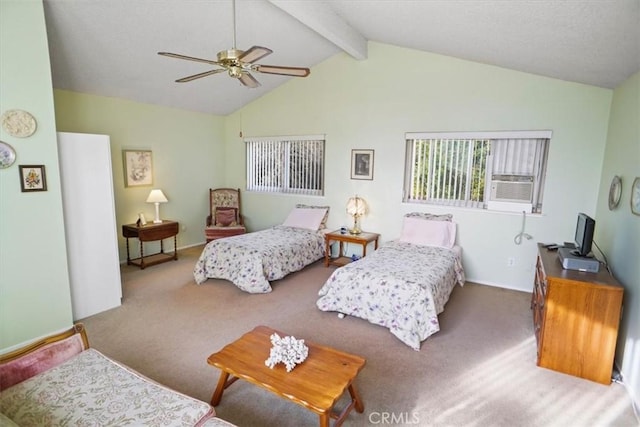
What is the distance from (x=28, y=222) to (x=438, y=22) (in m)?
3.95

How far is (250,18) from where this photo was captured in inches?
144

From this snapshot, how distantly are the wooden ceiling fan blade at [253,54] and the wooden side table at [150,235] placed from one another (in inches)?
128

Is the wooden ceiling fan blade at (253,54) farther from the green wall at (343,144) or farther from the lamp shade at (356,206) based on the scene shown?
the lamp shade at (356,206)

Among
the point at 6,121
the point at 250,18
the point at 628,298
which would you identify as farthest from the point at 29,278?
the point at 628,298

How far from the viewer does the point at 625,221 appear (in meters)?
2.76

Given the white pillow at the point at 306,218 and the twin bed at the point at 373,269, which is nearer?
the twin bed at the point at 373,269

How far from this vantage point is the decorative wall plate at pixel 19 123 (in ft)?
8.48

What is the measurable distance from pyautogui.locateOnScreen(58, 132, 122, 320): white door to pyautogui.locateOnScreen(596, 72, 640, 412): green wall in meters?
4.55

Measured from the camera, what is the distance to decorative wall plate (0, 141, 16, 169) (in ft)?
8.47

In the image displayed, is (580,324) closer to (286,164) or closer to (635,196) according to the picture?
(635,196)

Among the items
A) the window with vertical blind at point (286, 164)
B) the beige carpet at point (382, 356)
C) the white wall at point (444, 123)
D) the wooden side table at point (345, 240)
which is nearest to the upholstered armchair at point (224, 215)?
the window with vertical blind at point (286, 164)

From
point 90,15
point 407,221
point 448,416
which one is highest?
point 90,15

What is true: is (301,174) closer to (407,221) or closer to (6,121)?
(407,221)

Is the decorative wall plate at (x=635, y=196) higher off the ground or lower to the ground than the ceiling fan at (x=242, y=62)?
lower
